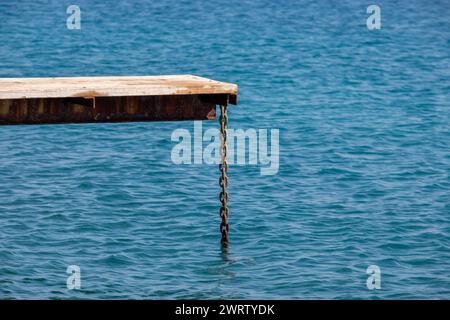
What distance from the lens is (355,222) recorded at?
21.6 m

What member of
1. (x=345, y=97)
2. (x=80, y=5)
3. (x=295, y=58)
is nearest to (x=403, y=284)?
(x=345, y=97)

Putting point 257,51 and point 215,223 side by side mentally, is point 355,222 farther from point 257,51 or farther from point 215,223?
point 257,51

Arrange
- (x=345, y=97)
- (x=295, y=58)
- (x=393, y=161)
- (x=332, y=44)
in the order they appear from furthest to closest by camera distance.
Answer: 1. (x=332, y=44)
2. (x=295, y=58)
3. (x=345, y=97)
4. (x=393, y=161)

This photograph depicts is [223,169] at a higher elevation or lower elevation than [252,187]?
higher

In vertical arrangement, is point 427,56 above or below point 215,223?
above

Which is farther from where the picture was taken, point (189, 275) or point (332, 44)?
point (332, 44)

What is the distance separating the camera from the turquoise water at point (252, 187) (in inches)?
727

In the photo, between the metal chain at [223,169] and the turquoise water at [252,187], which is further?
the turquoise water at [252,187]

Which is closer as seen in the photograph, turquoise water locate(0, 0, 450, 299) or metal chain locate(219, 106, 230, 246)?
metal chain locate(219, 106, 230, 246)

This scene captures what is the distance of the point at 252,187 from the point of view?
24.0m

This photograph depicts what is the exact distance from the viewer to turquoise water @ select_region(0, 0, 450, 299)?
18469 millimetres

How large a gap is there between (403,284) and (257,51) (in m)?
27.1

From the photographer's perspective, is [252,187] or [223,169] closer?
[223,169]

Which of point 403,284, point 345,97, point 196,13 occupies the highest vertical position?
point 196,13
